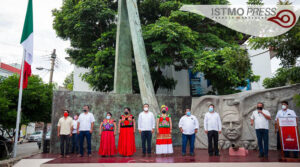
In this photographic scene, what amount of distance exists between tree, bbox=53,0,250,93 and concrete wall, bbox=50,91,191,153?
2356 mm

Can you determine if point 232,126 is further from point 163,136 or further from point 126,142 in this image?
point 126,142

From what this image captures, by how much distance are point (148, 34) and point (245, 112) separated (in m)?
5.76

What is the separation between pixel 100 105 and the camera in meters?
10.1

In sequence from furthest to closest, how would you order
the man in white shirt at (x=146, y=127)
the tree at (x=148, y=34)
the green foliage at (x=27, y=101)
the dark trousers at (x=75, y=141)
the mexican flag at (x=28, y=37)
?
the tree at (x=148, y=34) → the green foliage at (x=27, y=101) → the mexican flag at (x=28, y=37) → the dark trousers at (x=75, y=141) → the man in white shirt at (x=146, y=127)

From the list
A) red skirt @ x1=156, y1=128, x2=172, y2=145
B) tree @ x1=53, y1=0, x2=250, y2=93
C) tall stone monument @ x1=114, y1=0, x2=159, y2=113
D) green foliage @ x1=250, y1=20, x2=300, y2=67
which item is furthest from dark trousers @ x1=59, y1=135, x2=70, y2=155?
green foliage @ x1=250, y1=20, x2=300, y2=67

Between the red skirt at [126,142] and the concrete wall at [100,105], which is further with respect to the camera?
the concrete wall at [100,105]

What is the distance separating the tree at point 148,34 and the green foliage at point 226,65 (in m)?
0.79

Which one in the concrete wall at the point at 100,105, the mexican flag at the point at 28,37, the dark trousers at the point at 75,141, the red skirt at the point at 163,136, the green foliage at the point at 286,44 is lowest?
the dark trousers at the point at 75,141

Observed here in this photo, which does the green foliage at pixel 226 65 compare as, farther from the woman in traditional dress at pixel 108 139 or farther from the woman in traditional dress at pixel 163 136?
the woman in traditional dress at pixel 108 139

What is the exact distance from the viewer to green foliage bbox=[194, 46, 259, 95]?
11.0 meters

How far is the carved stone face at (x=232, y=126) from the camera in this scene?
901 cm

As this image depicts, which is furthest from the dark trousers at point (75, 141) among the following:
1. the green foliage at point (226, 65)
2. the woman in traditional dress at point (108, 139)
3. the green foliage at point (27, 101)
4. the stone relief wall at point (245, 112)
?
the green foliage at point (226, 65)

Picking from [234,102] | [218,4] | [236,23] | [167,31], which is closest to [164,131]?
[234,102]

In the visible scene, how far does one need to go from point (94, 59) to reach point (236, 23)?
805cm
